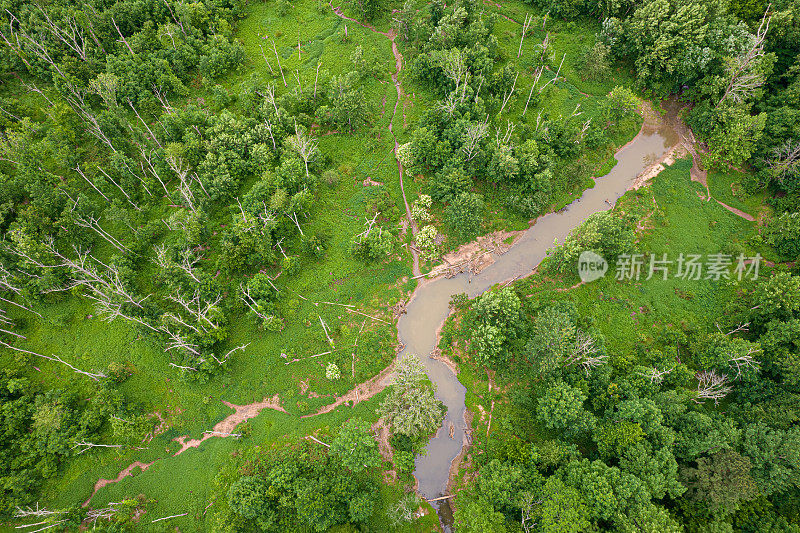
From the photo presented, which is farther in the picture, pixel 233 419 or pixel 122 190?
pixel 122 190

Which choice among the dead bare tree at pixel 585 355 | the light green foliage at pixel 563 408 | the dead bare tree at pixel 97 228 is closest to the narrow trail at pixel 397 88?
the dead bare tree at pixel 585 355

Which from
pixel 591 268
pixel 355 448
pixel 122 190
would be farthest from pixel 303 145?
pixel 591 268

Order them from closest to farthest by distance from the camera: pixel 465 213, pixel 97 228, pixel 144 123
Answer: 1. pixel 465 213
2. pixel 97 228
3. pixel 144 123

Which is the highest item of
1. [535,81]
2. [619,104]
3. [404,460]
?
[535,81]

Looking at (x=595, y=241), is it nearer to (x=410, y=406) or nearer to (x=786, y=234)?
(x=786, y=234)

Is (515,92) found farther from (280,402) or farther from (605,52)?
(280,402)

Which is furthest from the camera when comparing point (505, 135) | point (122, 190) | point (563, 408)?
point (505, 135)
